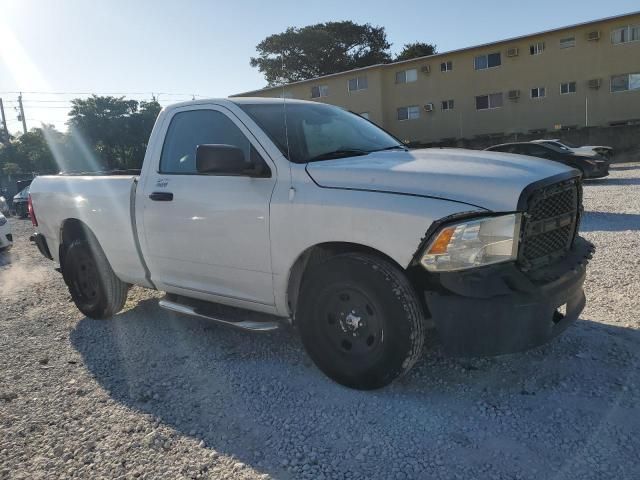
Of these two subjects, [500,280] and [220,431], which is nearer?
[500,280]

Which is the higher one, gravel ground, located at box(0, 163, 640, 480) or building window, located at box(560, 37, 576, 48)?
building window, located at box(560, 37, 576, 48)

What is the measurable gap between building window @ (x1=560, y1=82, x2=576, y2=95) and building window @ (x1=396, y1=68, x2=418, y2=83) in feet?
29.8

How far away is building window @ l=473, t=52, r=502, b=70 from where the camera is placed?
30586 mm

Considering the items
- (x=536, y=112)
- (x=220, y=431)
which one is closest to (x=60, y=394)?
(x=220, y=431)

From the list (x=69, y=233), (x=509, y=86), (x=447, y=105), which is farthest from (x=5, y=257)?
(x=447, y=105)

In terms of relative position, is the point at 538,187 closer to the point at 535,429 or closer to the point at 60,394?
the point at 535,429

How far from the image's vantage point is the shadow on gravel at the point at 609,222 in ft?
26.3

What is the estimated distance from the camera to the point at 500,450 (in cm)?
260

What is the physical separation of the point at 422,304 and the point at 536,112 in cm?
3042

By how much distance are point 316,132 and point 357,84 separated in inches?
1314

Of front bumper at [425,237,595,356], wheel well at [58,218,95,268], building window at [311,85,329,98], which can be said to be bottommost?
front bumper at [425,237,595,356]

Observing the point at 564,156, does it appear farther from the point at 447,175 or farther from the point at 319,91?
the point at 319,91

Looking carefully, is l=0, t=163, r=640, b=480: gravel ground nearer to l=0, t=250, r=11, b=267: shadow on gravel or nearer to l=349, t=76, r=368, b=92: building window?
l=0, t=250, r=11, b=267: shadow on gravel

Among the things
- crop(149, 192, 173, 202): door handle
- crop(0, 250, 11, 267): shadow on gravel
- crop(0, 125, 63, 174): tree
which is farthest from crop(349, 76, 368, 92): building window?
crop(149, 192, 173, 202): door handle
